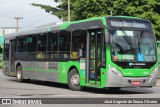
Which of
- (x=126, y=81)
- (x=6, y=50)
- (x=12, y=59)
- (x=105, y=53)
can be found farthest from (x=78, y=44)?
(x=6, y=50)

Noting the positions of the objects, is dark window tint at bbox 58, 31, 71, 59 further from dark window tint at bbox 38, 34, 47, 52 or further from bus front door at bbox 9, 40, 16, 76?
bus front door at bbox 9, 40, 16, 76

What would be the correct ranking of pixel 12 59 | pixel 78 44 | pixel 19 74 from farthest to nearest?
1. pixel 12 59
2. pixel 19 74
3. pixel 78 44

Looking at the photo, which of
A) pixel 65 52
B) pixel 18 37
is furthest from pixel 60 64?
pixel 18 37

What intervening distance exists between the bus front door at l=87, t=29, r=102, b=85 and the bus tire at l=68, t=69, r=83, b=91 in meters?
0.91

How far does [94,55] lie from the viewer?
1770cm

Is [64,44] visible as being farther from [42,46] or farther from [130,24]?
[130,24]

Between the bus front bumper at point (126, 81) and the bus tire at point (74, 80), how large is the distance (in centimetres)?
221

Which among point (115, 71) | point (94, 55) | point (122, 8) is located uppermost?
point (122, 8)

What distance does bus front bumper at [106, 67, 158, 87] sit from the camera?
16766 millimetres

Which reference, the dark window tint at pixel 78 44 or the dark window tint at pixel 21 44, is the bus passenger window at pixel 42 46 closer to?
the dark window tint at pixel 21 44

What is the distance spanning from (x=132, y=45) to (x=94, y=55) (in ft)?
5.07

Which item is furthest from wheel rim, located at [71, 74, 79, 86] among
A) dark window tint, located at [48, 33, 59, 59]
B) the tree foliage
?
the tree foliage

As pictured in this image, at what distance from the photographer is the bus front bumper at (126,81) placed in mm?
16766

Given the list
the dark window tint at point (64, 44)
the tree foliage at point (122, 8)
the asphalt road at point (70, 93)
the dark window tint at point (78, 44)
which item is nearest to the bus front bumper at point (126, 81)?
the asphalt road at point (70, 93)
